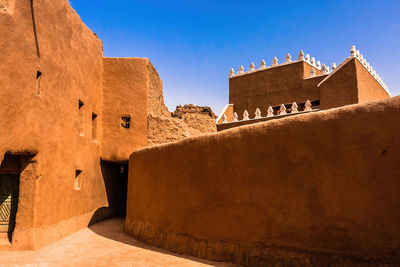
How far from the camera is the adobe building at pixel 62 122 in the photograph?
7.80 m

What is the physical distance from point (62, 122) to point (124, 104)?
3674 millimetres

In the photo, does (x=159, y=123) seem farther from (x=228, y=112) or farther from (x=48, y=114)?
(x=228, y=112)

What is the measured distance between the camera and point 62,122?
9688 mm

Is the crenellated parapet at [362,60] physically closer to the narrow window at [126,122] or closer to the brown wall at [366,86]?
the brown wall at [366,86]

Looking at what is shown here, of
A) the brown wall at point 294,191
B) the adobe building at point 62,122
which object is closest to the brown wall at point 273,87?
the adobe building at point 62,122

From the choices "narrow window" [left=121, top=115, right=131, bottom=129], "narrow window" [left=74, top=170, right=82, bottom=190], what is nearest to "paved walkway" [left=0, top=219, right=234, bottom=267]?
"narrow window" [left=74, top=170, right=82, bottom=190]

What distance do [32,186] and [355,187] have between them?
754 centimetres

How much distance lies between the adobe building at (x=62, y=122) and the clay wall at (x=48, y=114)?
0.08ft

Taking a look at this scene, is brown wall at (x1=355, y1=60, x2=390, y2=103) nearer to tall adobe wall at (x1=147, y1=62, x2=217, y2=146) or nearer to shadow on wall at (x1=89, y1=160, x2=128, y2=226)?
tall adobe wall at (x1=147, y1=62, x2=217, y2=146)

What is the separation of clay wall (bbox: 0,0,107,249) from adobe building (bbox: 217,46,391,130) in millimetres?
8266

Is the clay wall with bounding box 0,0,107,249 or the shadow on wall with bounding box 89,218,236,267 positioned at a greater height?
the clay wall with bounding box 0,0,107,249

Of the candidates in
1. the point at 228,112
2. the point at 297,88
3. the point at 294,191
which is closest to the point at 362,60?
the point at 297,88

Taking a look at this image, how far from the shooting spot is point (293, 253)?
4926mm

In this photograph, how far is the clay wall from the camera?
7.66 meters
